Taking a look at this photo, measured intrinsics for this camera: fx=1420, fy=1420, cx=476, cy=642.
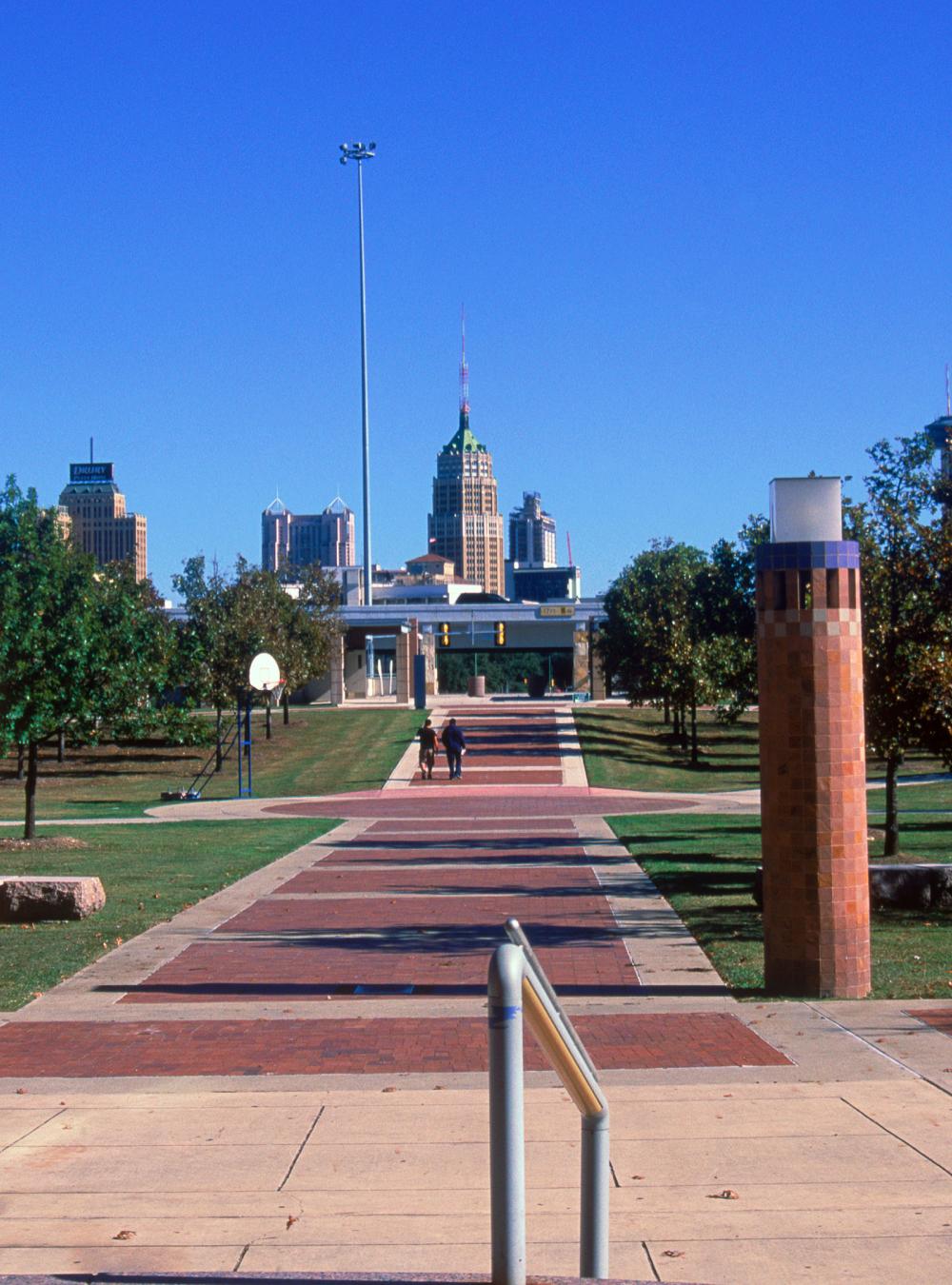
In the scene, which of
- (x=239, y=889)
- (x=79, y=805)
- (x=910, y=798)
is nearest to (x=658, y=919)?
(x=239, y=889)

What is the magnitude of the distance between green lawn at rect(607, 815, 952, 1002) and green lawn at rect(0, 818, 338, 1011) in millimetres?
5271

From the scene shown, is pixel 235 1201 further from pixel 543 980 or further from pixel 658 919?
pixel 658 919

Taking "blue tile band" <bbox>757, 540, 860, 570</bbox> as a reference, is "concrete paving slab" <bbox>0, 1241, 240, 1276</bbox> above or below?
below

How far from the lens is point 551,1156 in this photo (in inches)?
244

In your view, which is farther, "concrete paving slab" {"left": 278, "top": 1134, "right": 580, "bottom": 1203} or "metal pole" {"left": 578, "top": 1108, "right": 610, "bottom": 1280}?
"concrete paving slab" {"left": 278, "top": 1134, "right": 580, "bottom": 1203}

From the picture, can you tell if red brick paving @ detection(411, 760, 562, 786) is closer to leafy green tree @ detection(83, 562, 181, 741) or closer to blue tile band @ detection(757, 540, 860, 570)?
leafy green tree @ detection(83, 562, 181, 741)

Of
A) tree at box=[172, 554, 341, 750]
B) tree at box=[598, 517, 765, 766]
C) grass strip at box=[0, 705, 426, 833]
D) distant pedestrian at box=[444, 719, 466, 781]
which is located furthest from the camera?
tree at box=[172, 554, 341, 750]

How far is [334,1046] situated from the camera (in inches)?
345

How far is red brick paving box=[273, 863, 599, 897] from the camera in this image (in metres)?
16.7

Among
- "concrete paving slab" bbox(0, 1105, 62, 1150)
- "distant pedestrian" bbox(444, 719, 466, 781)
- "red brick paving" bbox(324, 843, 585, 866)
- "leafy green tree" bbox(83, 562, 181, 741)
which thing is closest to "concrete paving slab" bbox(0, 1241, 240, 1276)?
"concrete paving slab" bbox(0, 1105, 62, 1150)

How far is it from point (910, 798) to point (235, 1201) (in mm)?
29480

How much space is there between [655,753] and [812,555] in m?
38.1

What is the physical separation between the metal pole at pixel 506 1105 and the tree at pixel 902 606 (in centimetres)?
1200

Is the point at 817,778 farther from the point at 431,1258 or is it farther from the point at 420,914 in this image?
the point at 420,914
